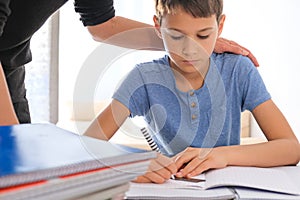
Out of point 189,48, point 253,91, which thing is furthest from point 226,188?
point 253,91

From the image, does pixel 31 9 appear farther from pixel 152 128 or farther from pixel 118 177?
pixel 118 177

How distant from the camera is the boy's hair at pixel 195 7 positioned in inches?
44.4

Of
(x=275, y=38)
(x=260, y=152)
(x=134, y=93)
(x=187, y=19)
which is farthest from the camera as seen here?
(x=275, y=38)

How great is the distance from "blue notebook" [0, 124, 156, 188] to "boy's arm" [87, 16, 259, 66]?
75 cm

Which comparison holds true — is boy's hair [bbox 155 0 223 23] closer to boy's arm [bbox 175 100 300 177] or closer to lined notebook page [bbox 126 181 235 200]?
boy's arm [bbox 175 100 300 177]

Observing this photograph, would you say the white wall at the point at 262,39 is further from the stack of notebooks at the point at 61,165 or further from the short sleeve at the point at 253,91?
the stack of notebooks at the point at 61,165

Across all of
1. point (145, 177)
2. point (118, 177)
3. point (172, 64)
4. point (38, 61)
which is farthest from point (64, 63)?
point (118, 177)

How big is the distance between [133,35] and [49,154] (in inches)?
34.5

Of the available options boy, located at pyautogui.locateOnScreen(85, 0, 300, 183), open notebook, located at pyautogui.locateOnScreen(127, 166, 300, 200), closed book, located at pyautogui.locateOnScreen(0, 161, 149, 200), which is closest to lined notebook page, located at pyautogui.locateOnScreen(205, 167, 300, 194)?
open notebook, located at pyautogui.locateOnScreen(127, 166, 300, 200)

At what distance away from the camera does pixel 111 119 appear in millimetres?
1200

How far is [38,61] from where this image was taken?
3.84 m

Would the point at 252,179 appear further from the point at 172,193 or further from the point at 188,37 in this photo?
the point at 188,37

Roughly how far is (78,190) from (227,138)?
865 millimetres

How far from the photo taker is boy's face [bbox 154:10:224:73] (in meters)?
1.10
